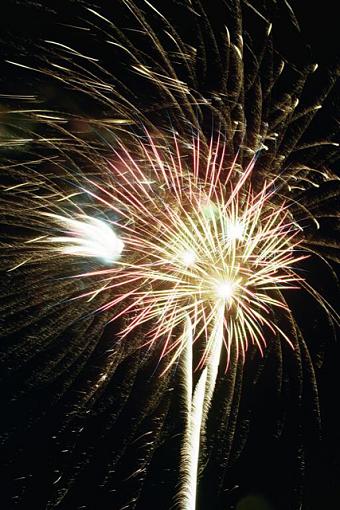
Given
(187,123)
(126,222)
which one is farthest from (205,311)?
(187,123)

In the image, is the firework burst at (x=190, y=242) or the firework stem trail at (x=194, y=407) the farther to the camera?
the firework burst at (x=190, y=242)

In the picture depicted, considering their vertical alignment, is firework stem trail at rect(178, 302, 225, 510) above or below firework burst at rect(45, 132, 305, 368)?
below

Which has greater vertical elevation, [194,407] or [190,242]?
[190,242]

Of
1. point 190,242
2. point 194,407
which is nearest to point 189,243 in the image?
point 190,242

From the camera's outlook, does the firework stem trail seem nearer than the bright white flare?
Yes

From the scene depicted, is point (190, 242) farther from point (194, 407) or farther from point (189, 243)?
point (194, 407)

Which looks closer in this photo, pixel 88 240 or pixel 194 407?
pixel 194 407

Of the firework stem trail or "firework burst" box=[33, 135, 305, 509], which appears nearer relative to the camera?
the firework stem trail

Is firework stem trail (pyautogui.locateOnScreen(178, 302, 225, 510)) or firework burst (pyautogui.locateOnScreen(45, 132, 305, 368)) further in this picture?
firework burst (pyautogui.locateOnScreen(45, 132, 305, 368))

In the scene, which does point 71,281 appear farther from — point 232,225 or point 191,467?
point 191,467
